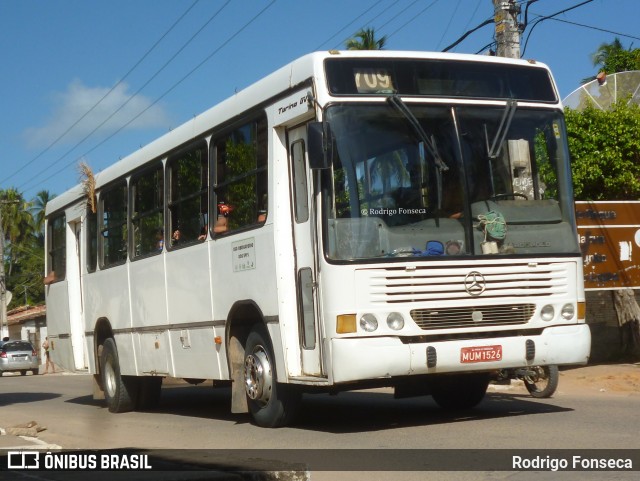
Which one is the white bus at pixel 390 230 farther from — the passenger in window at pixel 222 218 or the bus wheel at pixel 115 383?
the bus wheel at pixel 115 383

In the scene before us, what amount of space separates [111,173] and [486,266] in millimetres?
8014

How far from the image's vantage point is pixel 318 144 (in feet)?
30.4

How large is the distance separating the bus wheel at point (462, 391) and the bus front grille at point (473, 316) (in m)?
1.66

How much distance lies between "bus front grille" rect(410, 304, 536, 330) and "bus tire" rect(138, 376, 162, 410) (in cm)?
738

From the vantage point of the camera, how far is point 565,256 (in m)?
10.0

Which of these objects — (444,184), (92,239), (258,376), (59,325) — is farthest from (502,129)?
(59,325)

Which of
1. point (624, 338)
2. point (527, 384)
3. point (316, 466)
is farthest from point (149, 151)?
point (624, 338)

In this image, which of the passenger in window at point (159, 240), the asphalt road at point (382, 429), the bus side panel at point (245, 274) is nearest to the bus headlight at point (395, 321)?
the asphalt road at point (382, 429)

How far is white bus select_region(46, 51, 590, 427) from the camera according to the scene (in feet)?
30.9

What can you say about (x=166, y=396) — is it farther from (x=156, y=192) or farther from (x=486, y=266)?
(x=486, y=266)

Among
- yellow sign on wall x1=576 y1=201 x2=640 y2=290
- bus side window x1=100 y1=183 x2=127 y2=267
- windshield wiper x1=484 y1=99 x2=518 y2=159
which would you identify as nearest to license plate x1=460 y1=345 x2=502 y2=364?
windshield wiper x1=484 y1=99 x2=518 y2=159

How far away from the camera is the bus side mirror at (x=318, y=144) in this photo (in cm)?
927

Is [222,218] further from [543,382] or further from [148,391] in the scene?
[543,382]

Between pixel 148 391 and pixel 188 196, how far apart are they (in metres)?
4.35
